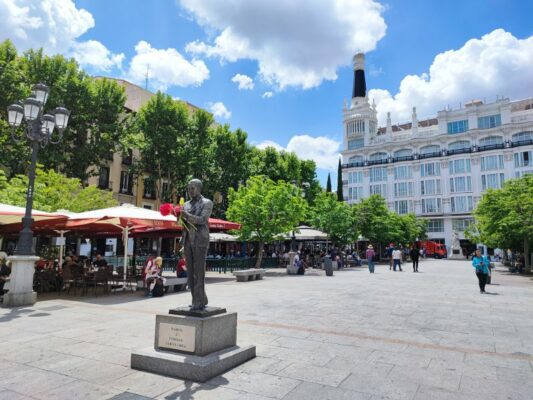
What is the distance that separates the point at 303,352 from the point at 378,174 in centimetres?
6907

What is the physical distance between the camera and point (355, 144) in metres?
75.5

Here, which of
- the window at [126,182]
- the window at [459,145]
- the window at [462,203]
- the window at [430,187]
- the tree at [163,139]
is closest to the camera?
the tree at [163,139]

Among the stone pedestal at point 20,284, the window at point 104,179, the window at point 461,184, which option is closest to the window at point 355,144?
the window at point 461,184

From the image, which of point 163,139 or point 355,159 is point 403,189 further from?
point 163,139

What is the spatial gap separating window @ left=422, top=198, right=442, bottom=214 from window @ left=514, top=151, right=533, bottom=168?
1265 centimetres

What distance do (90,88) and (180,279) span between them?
19.7 meters

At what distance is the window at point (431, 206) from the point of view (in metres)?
63.8

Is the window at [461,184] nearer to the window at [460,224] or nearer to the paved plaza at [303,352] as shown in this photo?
the window at [460,224]

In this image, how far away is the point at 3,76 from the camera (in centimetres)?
2238

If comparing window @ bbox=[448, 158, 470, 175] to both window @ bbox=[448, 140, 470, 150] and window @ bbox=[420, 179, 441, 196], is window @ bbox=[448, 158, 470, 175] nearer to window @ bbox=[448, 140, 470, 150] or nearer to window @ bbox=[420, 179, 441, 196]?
window @ bbox=[448, 140, 470, 150]

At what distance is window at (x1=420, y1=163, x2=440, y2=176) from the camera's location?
6456 centimetres

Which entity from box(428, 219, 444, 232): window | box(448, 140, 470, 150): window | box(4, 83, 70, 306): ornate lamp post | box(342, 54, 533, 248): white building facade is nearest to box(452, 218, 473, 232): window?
box(342, 54, 533, 248): white building facade

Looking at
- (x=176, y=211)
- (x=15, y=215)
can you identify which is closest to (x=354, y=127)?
(x=15, y=215)

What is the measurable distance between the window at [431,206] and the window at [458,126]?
1228cm
